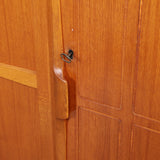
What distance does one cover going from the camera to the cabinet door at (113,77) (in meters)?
0.82

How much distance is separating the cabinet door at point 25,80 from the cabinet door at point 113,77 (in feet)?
0.37

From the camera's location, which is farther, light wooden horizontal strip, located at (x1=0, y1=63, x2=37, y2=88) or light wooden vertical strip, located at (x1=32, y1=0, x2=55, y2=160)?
light wooden horizontal strip, located at (x1=0, y1=63, x2=37, y2=88)

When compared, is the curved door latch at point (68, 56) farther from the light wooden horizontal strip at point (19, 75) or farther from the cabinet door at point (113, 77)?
the light wooden horizontal strip at point (19, 75)

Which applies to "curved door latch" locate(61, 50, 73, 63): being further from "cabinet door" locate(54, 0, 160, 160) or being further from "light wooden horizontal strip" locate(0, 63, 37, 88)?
"light wooden horizontal strip" locate(0, 63, 37, 88)

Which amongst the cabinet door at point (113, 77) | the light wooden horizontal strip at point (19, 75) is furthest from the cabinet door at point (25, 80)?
the cabinet door at point (113, 77)

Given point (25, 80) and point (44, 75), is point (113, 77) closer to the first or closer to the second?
point (44, 75)

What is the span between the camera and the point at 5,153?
1.52 metres

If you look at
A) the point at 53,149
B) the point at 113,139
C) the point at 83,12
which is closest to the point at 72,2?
the point at 83,12

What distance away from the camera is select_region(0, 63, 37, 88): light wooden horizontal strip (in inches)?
46.5

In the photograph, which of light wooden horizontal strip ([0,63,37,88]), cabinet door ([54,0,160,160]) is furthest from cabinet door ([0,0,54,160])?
cabinet door ([54,0,160,160])

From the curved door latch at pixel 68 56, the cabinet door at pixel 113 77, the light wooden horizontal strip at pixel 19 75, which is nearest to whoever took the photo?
the cabinet door at pixel 113 77

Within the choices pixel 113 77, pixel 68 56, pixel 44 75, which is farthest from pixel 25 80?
pixel 113 77

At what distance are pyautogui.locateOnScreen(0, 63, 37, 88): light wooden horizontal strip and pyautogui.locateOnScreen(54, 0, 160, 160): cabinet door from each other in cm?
21

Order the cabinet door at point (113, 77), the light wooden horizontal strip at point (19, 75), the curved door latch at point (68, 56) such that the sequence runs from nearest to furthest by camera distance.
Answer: the cabinet door at point (113, 77) < the curved door latch at point (68, 56) < the light wooden horizontal strip at point (19, 75)
